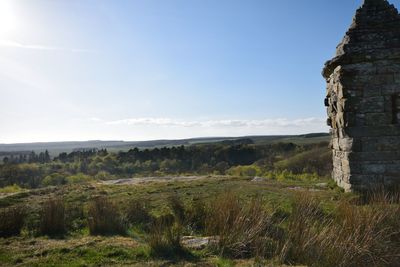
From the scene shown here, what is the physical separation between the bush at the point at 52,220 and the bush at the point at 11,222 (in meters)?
0.40

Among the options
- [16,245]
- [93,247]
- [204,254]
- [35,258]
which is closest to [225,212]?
[204,254]

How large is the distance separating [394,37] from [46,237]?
8.29 m

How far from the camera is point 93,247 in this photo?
5.69 m

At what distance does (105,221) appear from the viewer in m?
6.75

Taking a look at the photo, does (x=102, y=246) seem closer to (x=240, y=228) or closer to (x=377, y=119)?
(x=240, y=228)

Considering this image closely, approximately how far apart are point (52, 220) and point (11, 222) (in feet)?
2.42

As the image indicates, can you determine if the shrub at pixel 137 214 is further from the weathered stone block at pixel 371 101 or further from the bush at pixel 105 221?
the weathered stone block at pixel 371 101

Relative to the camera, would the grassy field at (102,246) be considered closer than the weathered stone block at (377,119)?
Yes

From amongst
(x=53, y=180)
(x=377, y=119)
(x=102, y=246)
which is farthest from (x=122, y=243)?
(x=53, y=180)

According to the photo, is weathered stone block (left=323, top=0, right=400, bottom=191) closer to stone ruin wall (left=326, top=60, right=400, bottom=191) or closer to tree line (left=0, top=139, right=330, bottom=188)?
stone ruin wall (left=326, top=60, right=400, bottom=191)

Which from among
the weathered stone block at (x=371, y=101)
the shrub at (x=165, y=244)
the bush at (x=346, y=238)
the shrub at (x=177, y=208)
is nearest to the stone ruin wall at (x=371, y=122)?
the weathered stone block at (x=371, y=101)

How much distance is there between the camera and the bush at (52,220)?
267 inches

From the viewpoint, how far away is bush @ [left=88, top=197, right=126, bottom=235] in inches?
262

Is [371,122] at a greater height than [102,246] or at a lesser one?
greater
